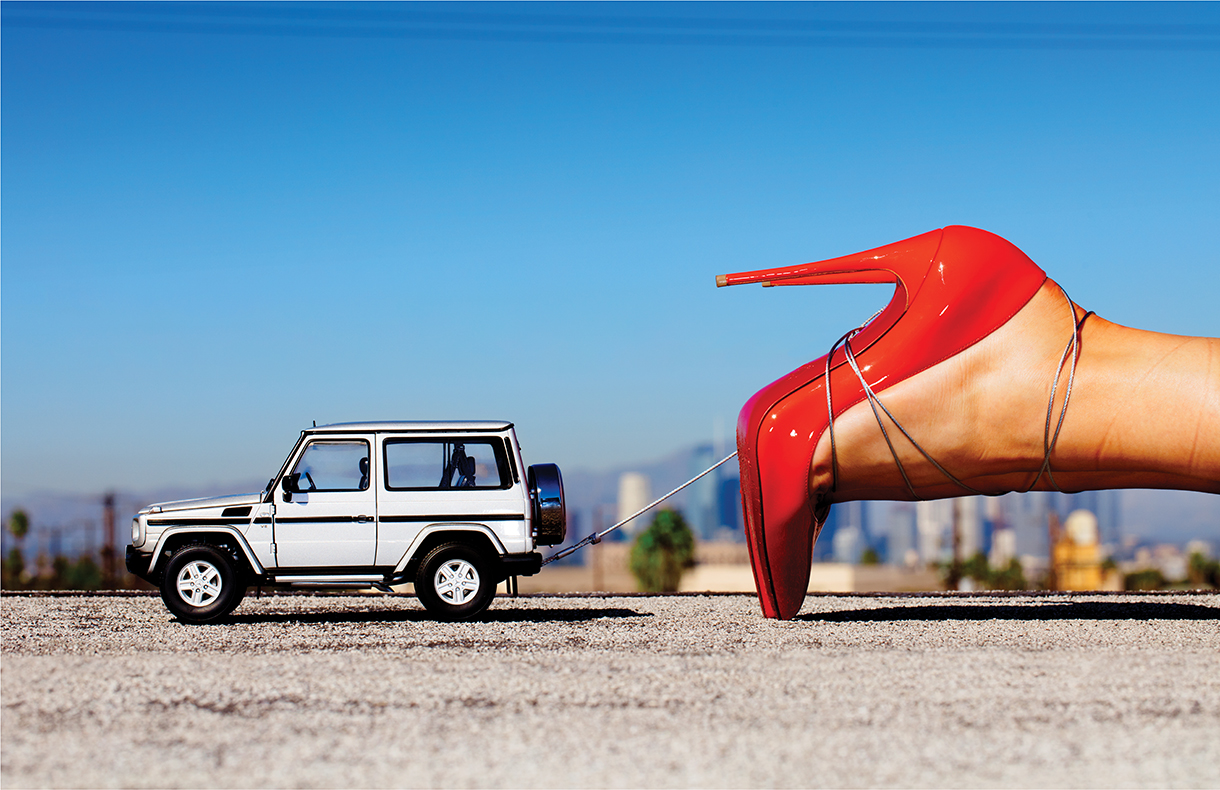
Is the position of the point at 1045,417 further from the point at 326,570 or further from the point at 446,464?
the point at 326,570

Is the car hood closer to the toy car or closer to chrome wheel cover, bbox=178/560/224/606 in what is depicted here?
the toy car

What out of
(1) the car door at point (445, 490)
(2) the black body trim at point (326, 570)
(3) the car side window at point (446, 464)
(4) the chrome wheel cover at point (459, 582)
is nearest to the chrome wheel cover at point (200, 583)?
(2) the black body trim at point (326, 570)

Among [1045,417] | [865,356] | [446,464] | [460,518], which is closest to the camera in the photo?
[1045,417]

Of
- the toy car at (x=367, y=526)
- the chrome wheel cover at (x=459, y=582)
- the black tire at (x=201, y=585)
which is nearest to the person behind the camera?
Result: the black tire at (x=201, y=585)

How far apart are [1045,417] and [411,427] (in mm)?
5821

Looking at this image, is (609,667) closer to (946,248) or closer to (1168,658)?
(1168,658)

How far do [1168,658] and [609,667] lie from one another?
3.88m

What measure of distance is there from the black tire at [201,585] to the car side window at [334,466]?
1.05 m

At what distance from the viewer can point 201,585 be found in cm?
1031

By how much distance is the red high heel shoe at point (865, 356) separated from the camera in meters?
9.85

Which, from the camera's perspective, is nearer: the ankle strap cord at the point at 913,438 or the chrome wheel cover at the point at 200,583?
the ankle strap cord at the point at 913,438

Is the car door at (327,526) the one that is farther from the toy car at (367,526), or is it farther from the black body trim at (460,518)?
the black body trim at (460,518)

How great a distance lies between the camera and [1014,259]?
10062 mm

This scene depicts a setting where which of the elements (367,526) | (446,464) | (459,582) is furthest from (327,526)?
(459,582)
